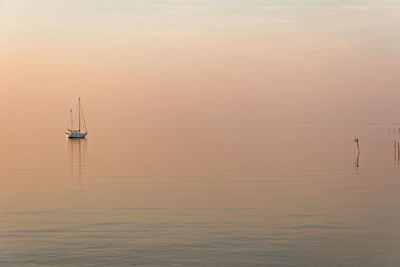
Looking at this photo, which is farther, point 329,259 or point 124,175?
point 124,175

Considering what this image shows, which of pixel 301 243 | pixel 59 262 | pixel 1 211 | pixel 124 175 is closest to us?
pixel 59 262

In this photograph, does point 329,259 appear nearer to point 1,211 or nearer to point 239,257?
point 239,257

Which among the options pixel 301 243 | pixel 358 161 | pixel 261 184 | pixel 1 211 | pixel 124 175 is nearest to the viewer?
pixel 301 243

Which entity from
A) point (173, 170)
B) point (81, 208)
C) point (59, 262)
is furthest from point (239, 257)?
point (173, 170)

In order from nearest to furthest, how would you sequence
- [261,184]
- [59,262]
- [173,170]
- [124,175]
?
[59,262] < [261,184] < [124,175] < [173,170]

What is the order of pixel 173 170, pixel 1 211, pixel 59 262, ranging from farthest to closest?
pixel 173 170, pixel 1 211, pixel 59 262

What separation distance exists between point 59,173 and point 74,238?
3315cm

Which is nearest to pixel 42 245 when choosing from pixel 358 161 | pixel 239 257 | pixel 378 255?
pixel 239 257

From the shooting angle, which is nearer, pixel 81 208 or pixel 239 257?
pixel 239 257

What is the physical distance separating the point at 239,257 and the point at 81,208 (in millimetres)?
15083

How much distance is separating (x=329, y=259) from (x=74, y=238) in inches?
472

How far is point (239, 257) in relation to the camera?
21.7 metres

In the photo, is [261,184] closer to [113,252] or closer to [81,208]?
[81,208]

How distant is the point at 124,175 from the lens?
54250 mm
